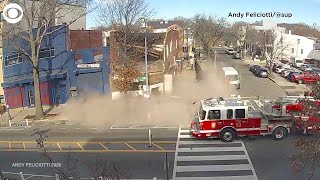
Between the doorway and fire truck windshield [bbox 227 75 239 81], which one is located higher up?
fire truck windshield [bbox 227 75 239 81]

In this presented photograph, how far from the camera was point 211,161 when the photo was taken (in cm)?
1694

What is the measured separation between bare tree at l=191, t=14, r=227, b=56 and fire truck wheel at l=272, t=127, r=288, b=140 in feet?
195

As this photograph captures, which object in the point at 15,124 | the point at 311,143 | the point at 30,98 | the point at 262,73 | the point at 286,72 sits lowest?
the point at 15,124

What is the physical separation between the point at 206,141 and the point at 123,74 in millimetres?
14608

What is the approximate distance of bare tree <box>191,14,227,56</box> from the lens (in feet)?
271

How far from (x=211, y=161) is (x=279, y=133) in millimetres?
4735

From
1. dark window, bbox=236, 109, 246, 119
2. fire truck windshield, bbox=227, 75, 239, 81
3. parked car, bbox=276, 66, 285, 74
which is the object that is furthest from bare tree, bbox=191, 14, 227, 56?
dark window, bbox=236, 109, 246, 119

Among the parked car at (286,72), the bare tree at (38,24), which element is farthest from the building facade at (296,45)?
the bare tree at (38,24)

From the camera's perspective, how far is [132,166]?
16578 millimetres

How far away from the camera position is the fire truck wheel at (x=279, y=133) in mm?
19391

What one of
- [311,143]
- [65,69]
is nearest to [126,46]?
[65,69]

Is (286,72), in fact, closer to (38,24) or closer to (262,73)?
(262,73)

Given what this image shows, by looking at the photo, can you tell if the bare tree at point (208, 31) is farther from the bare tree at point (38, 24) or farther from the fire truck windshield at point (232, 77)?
the bare tree at point (38, 24)

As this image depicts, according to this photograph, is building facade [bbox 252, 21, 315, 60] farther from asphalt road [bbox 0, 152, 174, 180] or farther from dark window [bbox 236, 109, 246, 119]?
asphalt road [bbox 0, 152, 174, 180]
